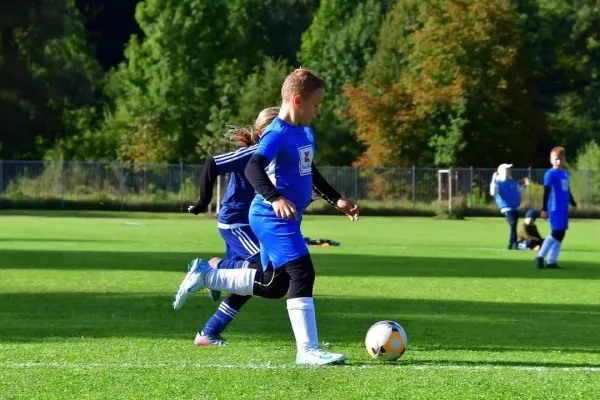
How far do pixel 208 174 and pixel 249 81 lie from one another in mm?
62757

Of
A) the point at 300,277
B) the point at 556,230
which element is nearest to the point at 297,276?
the point at 300,277

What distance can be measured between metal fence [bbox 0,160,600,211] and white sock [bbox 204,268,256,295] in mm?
47183

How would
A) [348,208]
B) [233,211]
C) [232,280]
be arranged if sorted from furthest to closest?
[233,211], [232,280], [348,208]

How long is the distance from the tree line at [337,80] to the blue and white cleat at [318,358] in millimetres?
52001

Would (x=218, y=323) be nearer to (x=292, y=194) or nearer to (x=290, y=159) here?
(x=292, y=194)

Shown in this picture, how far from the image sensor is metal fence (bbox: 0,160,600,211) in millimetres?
57781

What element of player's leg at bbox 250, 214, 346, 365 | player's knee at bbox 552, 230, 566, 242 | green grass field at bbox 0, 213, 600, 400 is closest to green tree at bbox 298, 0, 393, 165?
green grass field at bbox 0, 213, 600, 400

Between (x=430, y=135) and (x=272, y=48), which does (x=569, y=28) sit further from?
(x=272, y=48)

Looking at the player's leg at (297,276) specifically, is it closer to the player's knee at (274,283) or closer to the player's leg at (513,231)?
the player's knee at (274,283)

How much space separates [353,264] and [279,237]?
12.9 meters

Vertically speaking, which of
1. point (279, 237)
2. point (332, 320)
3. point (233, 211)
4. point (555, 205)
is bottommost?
point (332, 320)

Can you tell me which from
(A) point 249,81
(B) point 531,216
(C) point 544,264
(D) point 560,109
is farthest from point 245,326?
(D) point 560,109

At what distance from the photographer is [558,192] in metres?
21.1

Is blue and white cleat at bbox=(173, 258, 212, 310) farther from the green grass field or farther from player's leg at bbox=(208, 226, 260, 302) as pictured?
player's leg at bbox=(208, 226, 260, 302)
